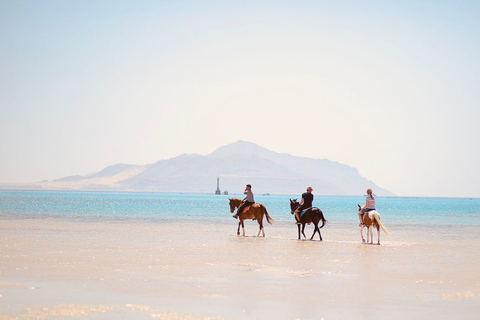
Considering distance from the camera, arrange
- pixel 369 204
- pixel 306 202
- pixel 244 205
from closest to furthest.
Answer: pixel 369 204 → pixel 306 202 → pixel 244 205

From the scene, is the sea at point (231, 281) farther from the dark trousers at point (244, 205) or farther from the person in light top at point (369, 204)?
the dark trousers at point (244, 205)

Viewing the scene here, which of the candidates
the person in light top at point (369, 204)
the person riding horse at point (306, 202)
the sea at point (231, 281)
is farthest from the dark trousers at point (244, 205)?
the person in light top at point (369, 204)

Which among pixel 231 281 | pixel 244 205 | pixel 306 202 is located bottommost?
pixel 231 281

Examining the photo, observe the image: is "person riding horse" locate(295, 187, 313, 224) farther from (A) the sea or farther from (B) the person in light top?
(A) the sea

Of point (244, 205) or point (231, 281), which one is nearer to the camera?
point (231, 281)

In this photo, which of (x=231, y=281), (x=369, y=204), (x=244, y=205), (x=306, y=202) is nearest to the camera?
(x=231, y=281)

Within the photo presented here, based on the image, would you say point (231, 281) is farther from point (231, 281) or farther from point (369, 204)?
point (369, 204)

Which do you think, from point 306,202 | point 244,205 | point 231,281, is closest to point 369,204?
point 306,202

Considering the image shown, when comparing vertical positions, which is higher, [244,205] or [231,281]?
[244,205]

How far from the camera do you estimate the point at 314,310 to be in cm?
1027

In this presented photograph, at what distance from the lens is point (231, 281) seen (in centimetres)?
1339

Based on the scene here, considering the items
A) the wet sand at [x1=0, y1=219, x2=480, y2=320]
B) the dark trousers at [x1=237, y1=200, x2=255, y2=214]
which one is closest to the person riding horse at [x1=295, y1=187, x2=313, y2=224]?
the dark trousers at [x1=237, y1=200, x2=255, y2=214]

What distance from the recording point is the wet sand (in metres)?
10.2

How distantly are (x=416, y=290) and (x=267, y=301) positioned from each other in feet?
12.4
